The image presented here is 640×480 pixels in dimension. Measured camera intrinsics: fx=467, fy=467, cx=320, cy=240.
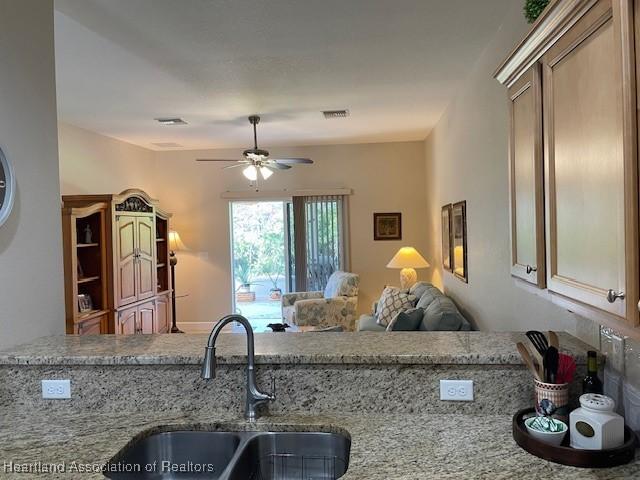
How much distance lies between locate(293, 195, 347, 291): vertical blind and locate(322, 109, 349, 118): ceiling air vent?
6.33 ft

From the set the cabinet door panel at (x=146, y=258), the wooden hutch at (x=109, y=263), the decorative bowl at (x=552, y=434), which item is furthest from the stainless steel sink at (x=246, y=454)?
the cabinet door panel at (x=146, y=258)

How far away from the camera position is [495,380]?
4.96 feet

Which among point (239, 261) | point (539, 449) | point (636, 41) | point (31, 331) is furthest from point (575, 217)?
point (239, 261)

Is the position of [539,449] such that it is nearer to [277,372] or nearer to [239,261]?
[277,372]

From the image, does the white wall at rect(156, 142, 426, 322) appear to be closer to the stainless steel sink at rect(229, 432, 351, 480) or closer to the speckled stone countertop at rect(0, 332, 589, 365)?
the speckled stone countertop at rect(0, 332, 589, 365)

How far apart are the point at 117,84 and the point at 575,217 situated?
357 cm

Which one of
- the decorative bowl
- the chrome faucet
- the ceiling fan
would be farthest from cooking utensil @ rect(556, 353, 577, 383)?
the ceiling fan

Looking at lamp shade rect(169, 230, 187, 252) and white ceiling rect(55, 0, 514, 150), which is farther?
lamp shade rect(169, 230, 187, 252)

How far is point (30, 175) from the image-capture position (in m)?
1.92

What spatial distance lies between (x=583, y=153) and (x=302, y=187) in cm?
578

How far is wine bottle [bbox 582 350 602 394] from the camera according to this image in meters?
1.35

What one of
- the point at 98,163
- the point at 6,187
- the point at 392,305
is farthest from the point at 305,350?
the point at 98,163

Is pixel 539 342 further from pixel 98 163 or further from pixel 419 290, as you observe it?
pixel 98 163

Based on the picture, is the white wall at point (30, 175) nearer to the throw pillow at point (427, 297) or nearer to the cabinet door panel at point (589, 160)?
the cabinet door panel at point (589, 160)
